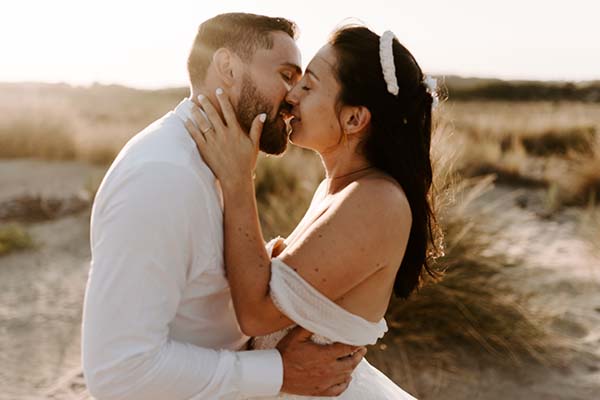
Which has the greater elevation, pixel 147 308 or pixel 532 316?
pixel 147 308

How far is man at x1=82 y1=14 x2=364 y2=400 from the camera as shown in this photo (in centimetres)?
195

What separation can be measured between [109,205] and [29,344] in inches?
177

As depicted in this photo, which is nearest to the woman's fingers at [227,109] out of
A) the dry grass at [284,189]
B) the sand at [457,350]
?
the sand at [457,350]

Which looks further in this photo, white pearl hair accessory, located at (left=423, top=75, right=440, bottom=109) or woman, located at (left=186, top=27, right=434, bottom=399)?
white pearl hair accessory, located at (left=423, top=75, right=440, bottom=109)

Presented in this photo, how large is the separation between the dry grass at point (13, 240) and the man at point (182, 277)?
629 cm

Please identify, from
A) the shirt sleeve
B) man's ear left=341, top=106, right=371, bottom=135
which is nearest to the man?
the shirt sleeve

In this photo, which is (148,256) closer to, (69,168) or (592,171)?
(592,171)

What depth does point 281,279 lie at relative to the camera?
7.49 feet

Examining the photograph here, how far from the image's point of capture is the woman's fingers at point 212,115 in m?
2.35

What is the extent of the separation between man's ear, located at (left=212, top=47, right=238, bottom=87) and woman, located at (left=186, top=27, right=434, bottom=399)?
0.13 m

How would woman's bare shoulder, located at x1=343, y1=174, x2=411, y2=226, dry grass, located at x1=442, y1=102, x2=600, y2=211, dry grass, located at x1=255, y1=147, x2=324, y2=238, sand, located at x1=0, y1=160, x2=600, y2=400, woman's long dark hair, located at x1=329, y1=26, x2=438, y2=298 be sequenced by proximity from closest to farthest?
woman's bare shoulder, located at x1=343, y1=174, x2=411, y2=226
woman's long dark hair, located at x1=329, y1=26, x2=438, y2=298
sand, located at x1=0, y1=160, x2=600, y2=400
dry grass, located at x1=255, y1=147, x2=324, y2=238
dry grass, located at x1=442, y1=102, x2=600, y2=211

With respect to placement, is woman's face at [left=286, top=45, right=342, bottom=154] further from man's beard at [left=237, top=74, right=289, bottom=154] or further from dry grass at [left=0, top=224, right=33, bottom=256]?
dry grass at [left=0, top=224, right=33, bottom=256]

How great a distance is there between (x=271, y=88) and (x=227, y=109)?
242 millimetres

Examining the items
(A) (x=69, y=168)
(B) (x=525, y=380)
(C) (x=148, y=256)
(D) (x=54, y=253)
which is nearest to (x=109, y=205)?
(C) (x=148, y=256)
